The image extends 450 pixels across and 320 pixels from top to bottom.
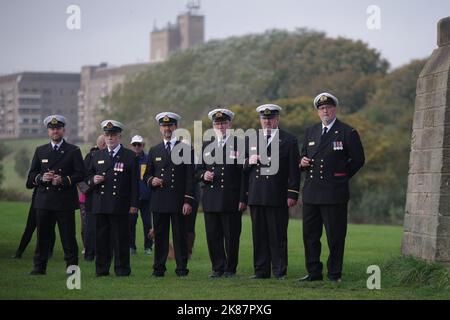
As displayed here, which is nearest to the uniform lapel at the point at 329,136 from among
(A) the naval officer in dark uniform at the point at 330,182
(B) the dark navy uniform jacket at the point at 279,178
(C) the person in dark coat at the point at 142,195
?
(A) the naval officer in dark uniform at the point at 330,182

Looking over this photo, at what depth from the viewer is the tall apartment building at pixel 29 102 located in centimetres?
7500

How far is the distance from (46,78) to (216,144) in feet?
254

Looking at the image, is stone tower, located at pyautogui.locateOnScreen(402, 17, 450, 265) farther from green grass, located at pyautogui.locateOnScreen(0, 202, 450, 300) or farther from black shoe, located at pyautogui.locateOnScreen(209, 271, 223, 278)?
black shoe, located at pyautogui.locateOnScreen(209, 271, 223, 278)

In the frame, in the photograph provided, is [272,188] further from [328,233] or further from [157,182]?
[157,182]

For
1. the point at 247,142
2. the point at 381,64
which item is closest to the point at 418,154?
the point at 247,142

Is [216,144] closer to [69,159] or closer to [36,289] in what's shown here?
[69,159]

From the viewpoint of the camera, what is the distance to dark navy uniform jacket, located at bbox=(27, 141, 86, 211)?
54.4 feet

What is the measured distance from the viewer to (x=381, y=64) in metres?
81.4

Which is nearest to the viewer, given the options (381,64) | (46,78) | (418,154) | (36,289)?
(36,289)

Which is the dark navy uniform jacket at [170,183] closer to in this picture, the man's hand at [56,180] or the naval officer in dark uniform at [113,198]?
the naval officer in dark uniform at [113,198]

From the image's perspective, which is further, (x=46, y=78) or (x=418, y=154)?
(x=46, y=78)

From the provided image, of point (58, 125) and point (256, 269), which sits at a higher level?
point (58, 125)

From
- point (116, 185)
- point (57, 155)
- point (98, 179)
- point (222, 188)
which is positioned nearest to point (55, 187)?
point (57, 155)

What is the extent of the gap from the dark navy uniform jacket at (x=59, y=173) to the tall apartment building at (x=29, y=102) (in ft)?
181
